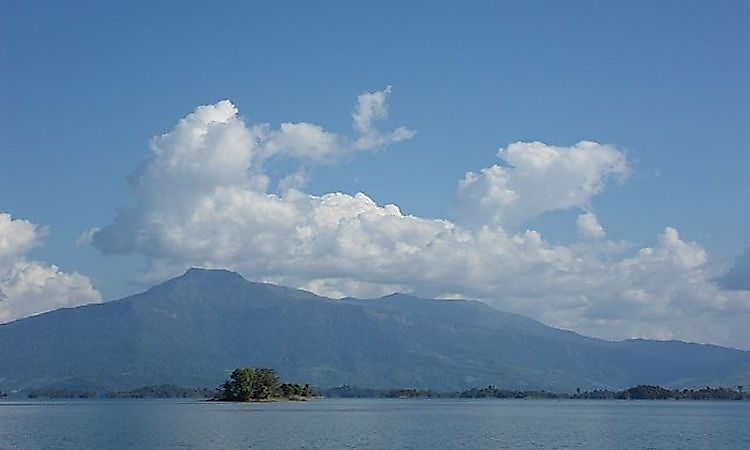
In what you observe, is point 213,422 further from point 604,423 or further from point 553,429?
point 604,423

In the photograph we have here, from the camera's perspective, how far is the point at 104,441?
97.6m

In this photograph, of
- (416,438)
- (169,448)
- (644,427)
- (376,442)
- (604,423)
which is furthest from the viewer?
(604,423)

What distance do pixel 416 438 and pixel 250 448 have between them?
21689 millimetres

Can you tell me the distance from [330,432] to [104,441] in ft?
85.1

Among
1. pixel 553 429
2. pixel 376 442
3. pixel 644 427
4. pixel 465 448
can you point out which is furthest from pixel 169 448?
pixel 644 427

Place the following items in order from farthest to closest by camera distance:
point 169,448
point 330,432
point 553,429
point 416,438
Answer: point 553,429
point 330,432
point 416,438
point 169,448

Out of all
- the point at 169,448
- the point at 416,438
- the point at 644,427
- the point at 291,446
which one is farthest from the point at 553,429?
the point at 169,448

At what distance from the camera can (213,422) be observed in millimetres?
133500

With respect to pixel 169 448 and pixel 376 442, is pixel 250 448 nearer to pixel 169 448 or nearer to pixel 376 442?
pixel 169 448

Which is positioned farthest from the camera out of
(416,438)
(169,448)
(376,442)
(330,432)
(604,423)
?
(604,423)

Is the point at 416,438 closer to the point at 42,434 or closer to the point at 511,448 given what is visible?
the point at 511,448

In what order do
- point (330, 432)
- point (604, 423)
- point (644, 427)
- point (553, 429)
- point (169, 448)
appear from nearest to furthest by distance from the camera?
point (169, 448), point (330, 432), point (553, 429), point (644, 427), point (604, 423)

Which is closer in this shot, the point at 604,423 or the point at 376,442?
the point at 376,442

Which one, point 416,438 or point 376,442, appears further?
point 416,438
